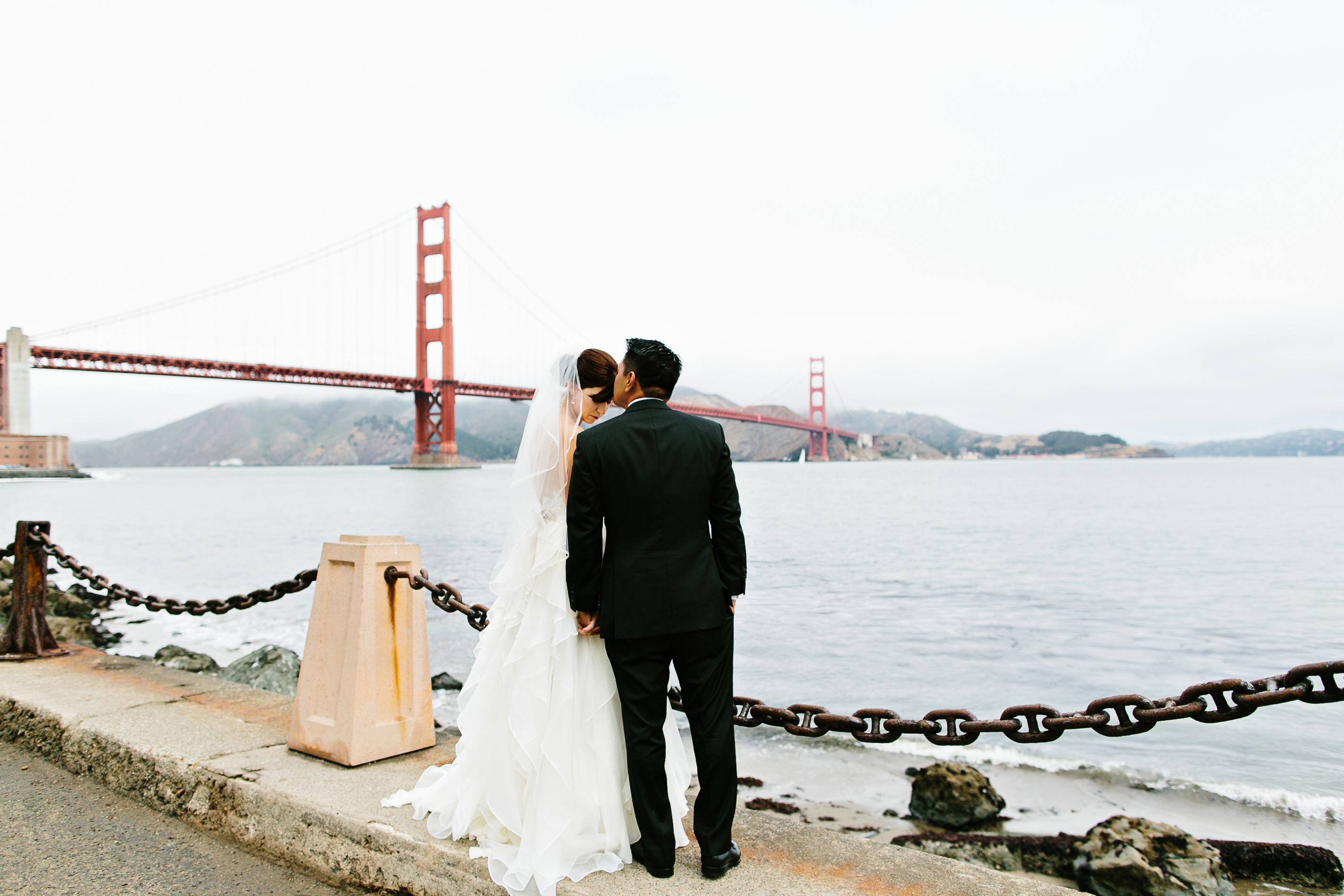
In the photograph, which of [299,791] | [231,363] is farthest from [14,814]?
[231,363]

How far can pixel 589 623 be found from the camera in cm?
202

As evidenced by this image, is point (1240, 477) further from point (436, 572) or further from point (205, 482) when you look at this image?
point (205, 482)

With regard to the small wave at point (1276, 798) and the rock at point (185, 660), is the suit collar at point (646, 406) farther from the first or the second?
the rock at point (185, 660)

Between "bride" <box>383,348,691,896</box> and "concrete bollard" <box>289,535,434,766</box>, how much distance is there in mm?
514

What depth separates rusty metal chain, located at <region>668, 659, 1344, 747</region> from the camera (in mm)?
1840

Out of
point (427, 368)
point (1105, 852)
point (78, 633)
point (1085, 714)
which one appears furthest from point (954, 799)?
point (427, 368)

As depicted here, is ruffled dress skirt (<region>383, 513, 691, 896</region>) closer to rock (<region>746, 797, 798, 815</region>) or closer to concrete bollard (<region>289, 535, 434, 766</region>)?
concrete bollard (<region>289, 535, 434, 766</region>)

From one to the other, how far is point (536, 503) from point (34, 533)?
393 centimetres

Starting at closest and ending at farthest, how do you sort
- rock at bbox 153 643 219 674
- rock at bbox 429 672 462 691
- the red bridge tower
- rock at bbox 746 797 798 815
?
rock at bbox 746 797 798 815, rock at bbox 153 643 219 674, rock at bbox 429 672 462 691, the red bridge tower

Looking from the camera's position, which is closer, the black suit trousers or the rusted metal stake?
the black suit trousers

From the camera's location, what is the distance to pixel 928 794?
4535 millimetres

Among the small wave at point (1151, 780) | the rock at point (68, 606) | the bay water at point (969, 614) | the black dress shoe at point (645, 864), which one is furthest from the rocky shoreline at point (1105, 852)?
the rock at point (68, 606)

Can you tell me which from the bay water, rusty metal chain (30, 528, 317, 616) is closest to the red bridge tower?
the bay water

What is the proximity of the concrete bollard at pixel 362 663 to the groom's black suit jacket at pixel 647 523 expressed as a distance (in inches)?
36.6
